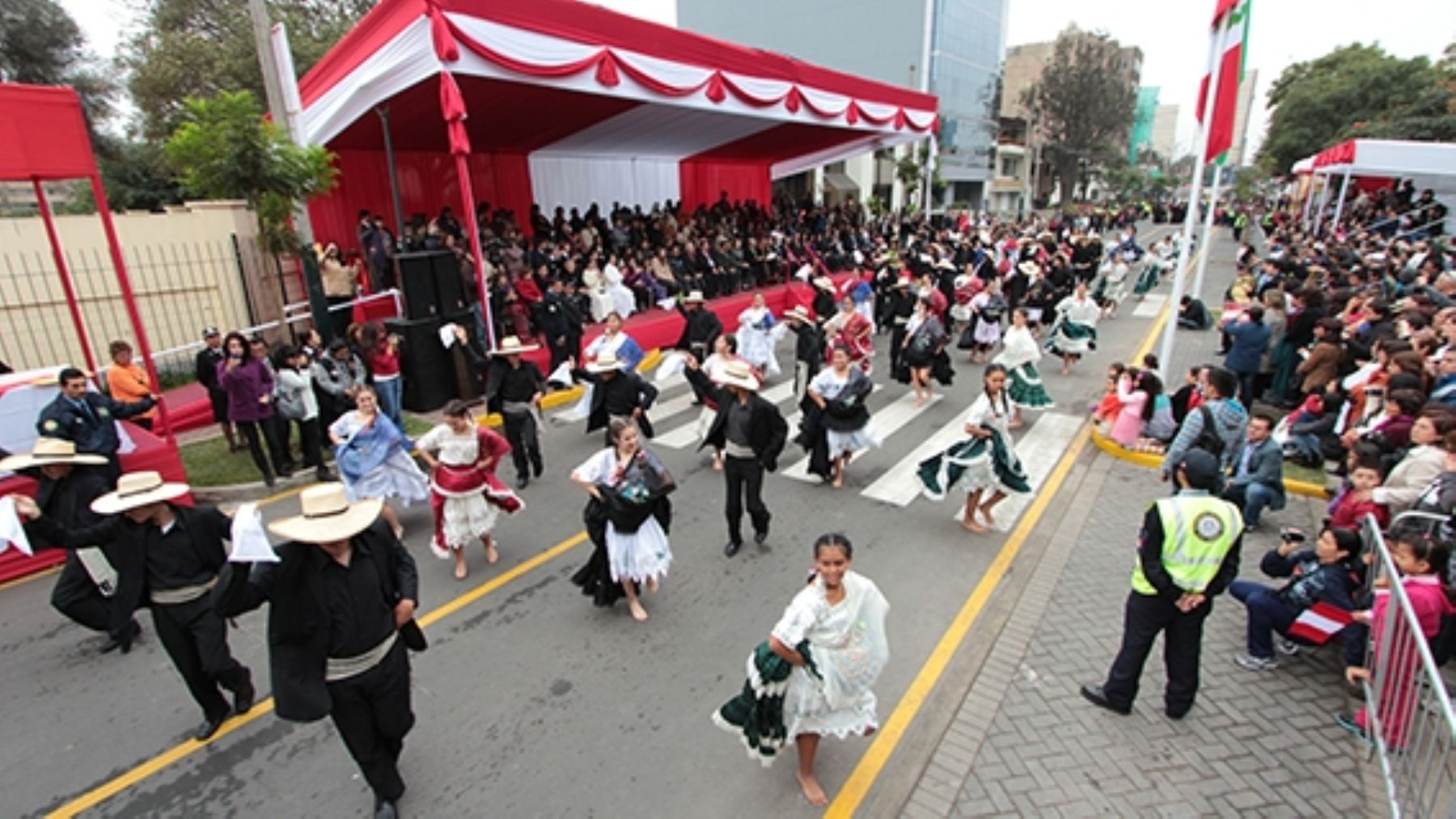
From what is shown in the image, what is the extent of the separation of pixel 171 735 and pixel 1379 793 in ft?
23.2

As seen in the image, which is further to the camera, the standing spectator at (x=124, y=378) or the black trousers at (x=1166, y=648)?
the standing spectator at (x=124, y=378)

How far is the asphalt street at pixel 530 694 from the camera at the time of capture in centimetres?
400

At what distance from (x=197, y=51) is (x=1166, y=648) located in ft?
107

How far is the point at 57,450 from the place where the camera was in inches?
198

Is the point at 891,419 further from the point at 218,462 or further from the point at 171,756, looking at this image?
the point at 218,462

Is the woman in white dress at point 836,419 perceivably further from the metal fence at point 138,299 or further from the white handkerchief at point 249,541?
the metal fence at point 138,299

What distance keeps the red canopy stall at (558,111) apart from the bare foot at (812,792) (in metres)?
9.06

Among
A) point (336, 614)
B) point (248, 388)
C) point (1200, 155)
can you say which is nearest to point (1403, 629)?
point (336, 614)

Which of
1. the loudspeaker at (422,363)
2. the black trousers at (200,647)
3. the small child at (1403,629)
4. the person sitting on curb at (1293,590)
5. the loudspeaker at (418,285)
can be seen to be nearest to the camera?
the small child at (1403,629)

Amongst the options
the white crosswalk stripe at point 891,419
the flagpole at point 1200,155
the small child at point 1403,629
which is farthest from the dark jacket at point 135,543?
the flagpole at point 1200,155

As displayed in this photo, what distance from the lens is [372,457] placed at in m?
6.52

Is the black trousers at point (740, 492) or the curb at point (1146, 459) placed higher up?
the black trousers at point (740, 492)

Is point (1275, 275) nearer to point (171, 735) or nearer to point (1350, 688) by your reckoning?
point (1350, 688)


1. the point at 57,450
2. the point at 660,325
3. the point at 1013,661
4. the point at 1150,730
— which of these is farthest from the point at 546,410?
the point at 1150,730
